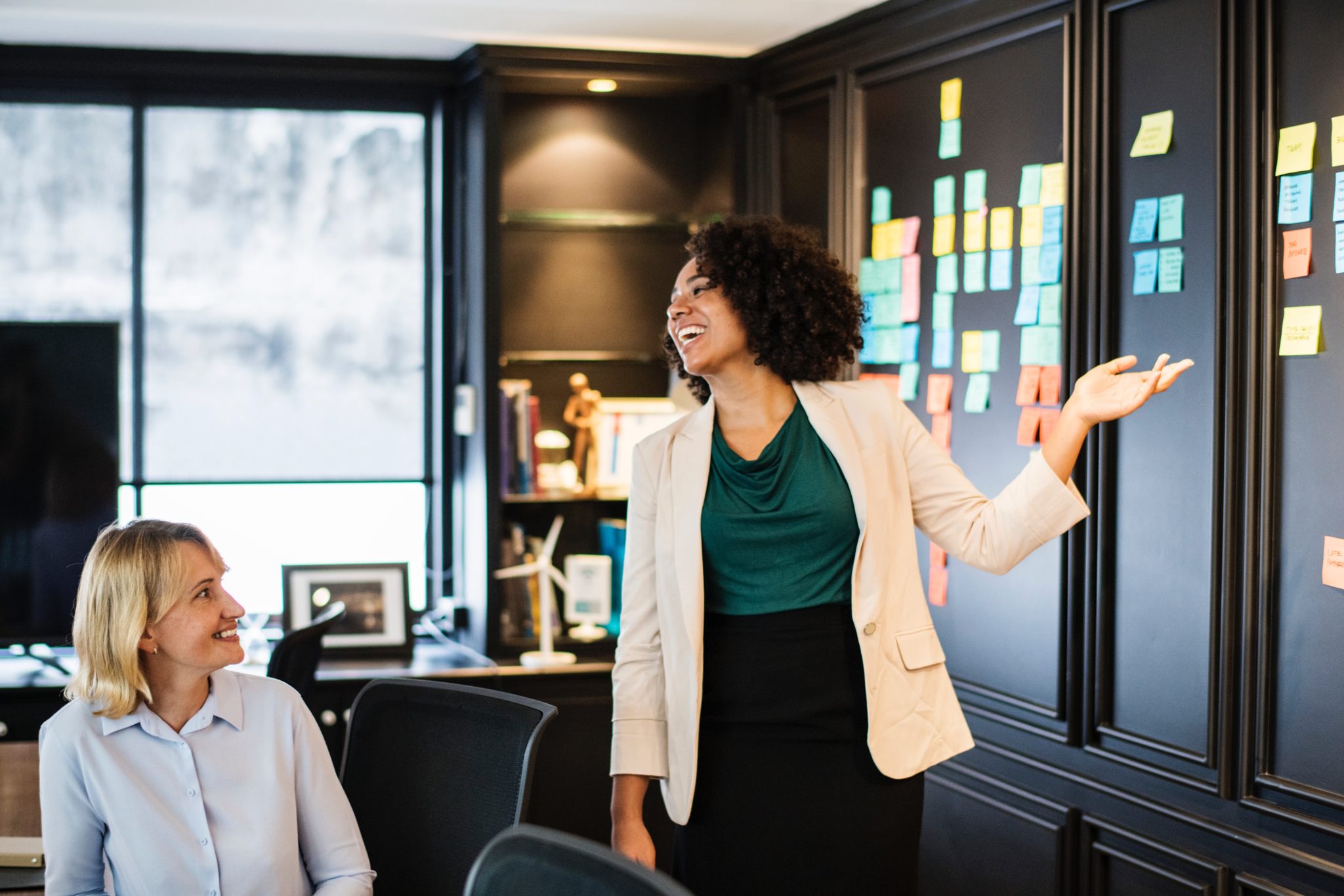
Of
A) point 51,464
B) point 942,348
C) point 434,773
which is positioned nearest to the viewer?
point 434,773

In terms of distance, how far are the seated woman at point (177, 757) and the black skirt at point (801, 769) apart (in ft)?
1.95

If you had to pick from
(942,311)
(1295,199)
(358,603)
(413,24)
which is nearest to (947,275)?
(942,311)

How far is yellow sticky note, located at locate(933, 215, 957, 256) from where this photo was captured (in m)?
3.26

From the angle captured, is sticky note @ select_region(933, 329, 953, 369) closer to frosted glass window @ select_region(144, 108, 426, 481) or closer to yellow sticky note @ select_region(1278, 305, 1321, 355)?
yellow sticky note @ select_region(1278, 305, 1321, 355)

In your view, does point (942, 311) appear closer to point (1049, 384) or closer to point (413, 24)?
point (1049, 384)

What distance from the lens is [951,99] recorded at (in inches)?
128

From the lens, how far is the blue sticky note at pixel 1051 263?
2.90m

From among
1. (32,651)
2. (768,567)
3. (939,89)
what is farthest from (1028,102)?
(32,651)

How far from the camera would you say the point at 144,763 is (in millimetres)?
1819

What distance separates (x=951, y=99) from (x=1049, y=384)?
2.70ft

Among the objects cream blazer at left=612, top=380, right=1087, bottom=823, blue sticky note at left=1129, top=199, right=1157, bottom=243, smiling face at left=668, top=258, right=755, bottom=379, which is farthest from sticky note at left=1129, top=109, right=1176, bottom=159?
smiling face at left=668, top=258, right=755, bottom=379

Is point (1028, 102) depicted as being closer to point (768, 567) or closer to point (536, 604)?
point (768, 567)

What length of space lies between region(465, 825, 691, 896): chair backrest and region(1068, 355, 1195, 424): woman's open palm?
1.07 metres

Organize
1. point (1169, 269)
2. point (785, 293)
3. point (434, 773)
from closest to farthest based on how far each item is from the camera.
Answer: point (434, 773)
point (785, 293)
point (1169, 269)
